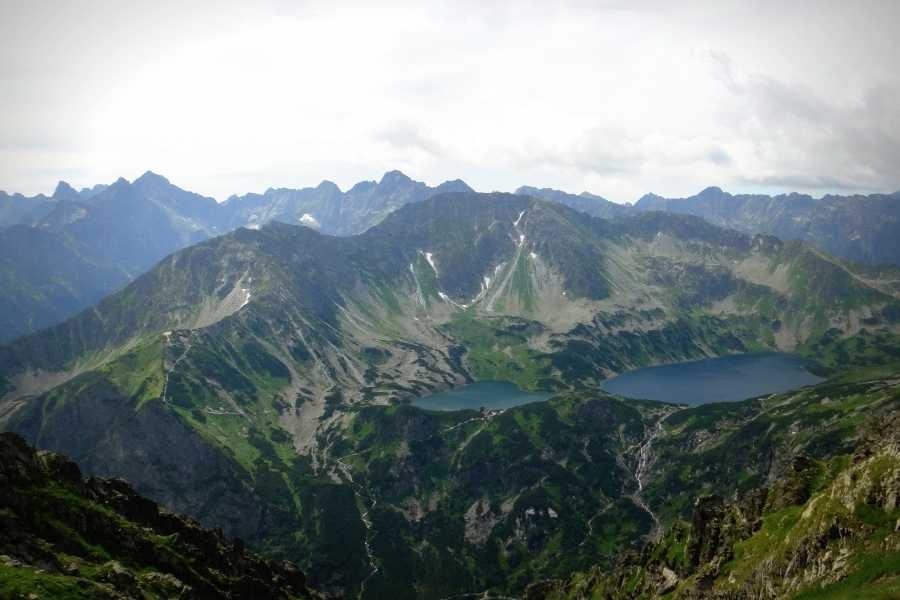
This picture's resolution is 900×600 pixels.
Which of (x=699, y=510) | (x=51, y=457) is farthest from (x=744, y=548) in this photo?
(x=51, y=457)

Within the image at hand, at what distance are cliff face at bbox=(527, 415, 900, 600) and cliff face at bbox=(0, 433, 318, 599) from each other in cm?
7426

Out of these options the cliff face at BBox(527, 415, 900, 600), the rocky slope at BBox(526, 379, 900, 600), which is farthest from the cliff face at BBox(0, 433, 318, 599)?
the cliff face at BBox(527, 415, 900, 600)

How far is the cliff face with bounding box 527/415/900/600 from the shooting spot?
71.2m

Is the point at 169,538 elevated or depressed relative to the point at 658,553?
elevated

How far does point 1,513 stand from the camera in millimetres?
81250

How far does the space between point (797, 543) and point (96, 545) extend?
95.1m

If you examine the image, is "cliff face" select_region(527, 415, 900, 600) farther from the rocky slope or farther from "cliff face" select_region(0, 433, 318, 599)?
"cliff face" select_region(0, 433, 318, 599)

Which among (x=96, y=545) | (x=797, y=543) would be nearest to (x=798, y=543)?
(x=797, y=543)

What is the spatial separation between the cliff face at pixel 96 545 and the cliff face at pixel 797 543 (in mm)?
74263

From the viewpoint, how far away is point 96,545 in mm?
93500

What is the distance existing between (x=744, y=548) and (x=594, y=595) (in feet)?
186

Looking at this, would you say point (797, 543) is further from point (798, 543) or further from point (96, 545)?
point (96, 545)

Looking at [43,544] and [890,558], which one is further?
[43,544]

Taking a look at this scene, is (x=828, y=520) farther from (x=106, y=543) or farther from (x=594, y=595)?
(x=106, y=543)
